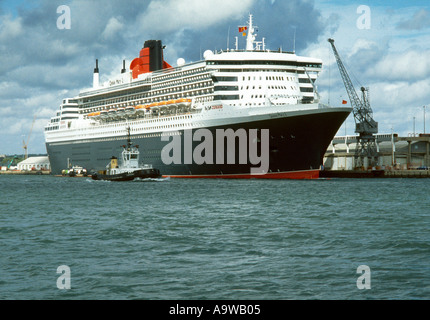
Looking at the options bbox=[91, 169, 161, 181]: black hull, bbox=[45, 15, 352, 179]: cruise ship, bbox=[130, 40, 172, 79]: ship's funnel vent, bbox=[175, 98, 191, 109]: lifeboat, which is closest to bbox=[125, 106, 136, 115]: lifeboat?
bbox=[45, 15, 352, 179]: cruise ship

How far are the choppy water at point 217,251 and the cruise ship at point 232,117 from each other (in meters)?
27.3

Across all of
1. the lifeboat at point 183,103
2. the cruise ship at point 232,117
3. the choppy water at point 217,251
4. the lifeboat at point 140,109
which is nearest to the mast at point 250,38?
the cruise ship at point 232,117

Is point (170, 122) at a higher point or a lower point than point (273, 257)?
higher

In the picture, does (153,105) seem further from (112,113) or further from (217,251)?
(217,251)

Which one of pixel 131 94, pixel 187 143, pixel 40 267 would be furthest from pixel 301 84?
pixel 40 267

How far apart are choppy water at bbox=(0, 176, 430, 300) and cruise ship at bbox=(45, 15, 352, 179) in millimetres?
27317

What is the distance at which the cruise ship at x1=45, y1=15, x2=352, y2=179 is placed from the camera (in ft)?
203

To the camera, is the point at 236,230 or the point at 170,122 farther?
the point at 170,122

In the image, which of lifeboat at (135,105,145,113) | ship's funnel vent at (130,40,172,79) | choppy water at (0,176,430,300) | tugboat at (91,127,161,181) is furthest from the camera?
ship's funnel vent at (130,40,172,79)

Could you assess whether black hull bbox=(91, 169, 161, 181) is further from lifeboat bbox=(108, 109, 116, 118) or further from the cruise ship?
lifeboat bbox=(108, 109, 116, 118)

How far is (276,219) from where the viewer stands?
1113 inches
